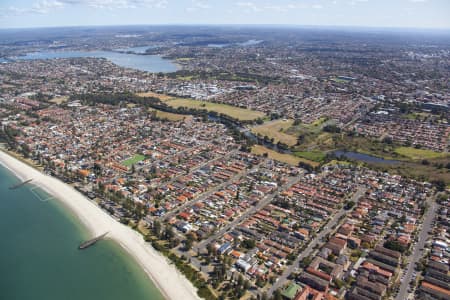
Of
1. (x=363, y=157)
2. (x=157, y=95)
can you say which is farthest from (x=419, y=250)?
(x=157, y=95)

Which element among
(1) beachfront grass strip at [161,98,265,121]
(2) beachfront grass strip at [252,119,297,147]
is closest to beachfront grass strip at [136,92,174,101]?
(1) beachfront grass strip at [161,98,265,121]

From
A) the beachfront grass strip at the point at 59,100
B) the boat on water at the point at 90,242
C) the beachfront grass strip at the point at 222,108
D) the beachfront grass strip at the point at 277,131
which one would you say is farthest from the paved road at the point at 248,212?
the beachfront grass strip at the point at 59,100

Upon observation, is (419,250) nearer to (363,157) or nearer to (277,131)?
(363,157)

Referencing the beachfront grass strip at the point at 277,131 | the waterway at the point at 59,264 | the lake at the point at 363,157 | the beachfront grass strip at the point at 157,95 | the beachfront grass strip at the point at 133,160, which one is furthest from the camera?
the beachfront grass strip at the point at 157,95

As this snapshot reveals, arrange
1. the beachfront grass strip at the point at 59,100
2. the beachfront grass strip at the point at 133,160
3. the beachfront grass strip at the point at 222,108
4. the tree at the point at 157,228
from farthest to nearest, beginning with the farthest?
the beachfront grass strip at the point at 59,100 → the beachfront grass strip at the point at 222,108 → the beachfront grass strip at the point at 133,160 → the tree at the point at 157,228

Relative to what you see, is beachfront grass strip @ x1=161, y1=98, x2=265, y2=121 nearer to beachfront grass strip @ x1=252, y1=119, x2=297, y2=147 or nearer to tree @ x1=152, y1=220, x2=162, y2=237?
beachfront grass strip @ x1=252, y1=119, x2=297, y2=147

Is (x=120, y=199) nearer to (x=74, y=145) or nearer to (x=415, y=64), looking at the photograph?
(x=74, y=145)

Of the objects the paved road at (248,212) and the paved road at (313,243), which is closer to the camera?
the paved road at (313,243)

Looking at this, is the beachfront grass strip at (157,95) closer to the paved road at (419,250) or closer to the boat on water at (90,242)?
the boat on water at (90,242)
